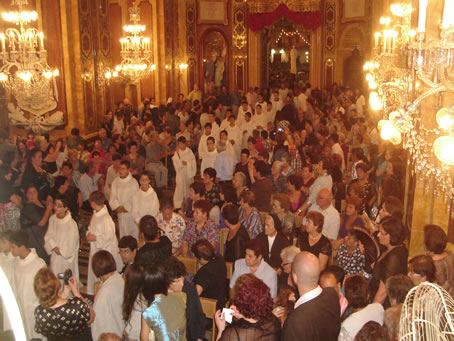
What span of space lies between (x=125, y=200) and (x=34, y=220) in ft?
5.14

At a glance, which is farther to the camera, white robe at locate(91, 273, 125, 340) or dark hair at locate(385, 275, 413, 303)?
white robe at locate(91, 273, 125, 340)

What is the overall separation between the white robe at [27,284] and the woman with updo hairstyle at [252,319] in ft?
9.11

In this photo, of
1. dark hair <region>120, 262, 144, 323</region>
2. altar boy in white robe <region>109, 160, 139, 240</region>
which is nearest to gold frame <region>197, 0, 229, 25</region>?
altar boy in white robe <region>109, 160, 139, 240</region>

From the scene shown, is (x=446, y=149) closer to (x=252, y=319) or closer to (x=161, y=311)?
(x=252, y=319)

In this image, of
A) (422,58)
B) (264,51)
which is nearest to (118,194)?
(422,58)

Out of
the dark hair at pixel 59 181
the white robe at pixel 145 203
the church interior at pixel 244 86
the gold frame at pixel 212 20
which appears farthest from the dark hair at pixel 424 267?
the gold frame at pixel 212 20

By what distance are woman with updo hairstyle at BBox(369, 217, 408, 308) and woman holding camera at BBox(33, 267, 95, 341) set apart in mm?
2820

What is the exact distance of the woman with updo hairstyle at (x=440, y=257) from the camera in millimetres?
5344

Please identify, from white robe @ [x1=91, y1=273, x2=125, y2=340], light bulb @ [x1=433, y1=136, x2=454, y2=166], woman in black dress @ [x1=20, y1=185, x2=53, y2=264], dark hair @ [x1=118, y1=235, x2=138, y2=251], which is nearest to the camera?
light bulb @ [x1=433, y1=136, x2=454, y2=166]

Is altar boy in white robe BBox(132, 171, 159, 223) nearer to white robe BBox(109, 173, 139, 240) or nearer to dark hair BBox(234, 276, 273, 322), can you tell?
white robe BBox(109, 173, 139, 240)

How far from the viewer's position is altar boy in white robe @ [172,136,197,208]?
10414 mm

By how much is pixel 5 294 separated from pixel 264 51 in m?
25.2

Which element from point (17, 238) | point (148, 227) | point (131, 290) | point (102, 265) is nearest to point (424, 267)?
point (131, 290)

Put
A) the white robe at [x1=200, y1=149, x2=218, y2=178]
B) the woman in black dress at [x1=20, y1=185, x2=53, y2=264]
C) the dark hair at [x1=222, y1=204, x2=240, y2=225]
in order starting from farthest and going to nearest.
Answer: the white robe at [x1=200, y1=149, x2=218, y2=178]
the woman in black dress at [x1=20, y1=185, x2=53, y2=264]
the dark hair at [x1=222, y1=204, x2=240, y2=225]
